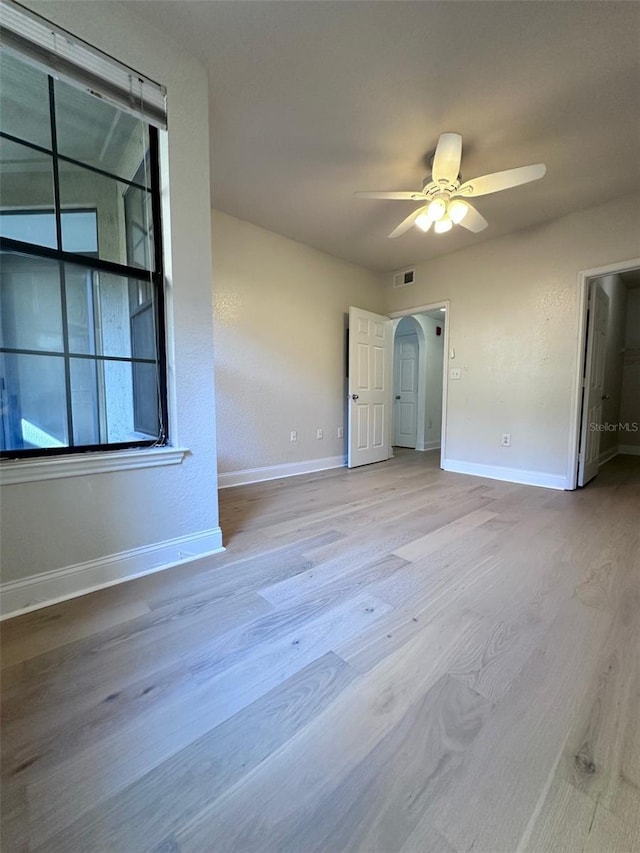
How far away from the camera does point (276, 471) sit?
3.55m

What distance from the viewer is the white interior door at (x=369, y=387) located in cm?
397

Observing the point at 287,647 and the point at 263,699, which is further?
the point at 287,647

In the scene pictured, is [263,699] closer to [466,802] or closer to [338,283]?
[466,802]

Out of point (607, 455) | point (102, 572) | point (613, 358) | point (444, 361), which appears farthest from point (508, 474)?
point (102, 572)

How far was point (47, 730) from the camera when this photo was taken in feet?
2.88

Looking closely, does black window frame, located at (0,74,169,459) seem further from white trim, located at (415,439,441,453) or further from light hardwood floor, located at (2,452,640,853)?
white trim, located at (415,439,441,453)

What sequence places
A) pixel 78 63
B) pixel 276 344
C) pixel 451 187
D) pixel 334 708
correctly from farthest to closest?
1. pixel 276 344
2. pixel 451 187
3. pixel 78 63
4. pixel 334 708

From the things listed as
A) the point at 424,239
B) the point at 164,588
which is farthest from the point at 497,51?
the point at 164,588

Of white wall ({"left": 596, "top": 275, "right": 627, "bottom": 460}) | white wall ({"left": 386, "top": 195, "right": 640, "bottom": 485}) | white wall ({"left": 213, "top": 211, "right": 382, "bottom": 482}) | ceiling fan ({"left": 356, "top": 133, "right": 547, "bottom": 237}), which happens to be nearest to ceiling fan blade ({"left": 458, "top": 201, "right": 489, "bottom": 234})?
ceiling fan ({"left": 356, "top": 133, "right": 547, "bottom": 237})

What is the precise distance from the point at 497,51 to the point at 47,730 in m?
3.08

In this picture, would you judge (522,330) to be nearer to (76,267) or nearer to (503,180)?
(503,180)

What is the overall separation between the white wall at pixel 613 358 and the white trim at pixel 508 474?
5.08 feet

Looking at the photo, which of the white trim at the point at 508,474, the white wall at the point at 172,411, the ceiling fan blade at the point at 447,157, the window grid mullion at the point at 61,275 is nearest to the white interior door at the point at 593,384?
the white trim at the point at 508,474

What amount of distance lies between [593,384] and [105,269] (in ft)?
13.5
